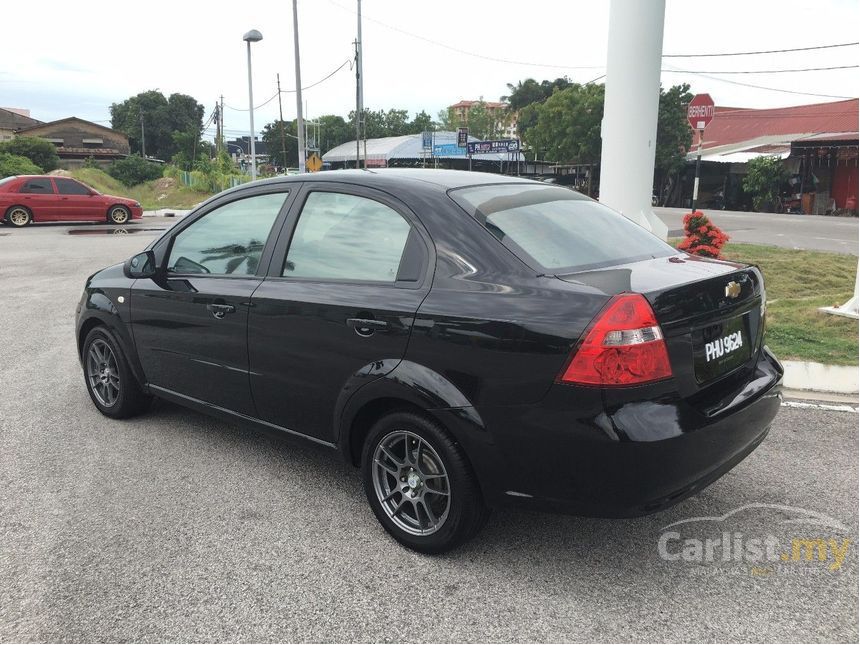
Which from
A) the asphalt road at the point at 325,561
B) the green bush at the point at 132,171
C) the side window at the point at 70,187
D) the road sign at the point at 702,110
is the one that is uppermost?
the road sign at the point at 702,110

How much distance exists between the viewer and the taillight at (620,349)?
248 centimetres

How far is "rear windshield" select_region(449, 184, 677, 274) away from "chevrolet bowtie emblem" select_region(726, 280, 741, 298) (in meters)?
0.44

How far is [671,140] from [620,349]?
44220 millimetres

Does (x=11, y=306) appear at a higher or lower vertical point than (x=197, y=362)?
lower

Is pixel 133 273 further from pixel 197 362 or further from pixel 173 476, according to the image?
pixel 173 476

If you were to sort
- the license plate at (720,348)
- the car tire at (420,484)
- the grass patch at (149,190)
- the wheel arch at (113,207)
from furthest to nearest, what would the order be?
the grass patch at (149,190) → the wheel arch at (113,207) → the car tire at (420,484) → the license plate at (720,348)

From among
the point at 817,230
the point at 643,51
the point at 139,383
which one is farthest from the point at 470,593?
the point at 817,230

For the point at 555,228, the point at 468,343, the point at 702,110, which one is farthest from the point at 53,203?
the point at 468,343

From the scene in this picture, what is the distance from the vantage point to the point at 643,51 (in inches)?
400

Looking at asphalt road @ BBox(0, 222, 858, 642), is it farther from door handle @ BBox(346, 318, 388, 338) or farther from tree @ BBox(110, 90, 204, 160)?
tree @ BBox(110, 90, 204, 160)

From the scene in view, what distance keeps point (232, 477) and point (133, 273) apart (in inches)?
59.4

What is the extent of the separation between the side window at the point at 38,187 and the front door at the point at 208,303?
20.2 metres

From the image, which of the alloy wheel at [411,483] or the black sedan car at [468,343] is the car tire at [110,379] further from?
the alloy wheel at [411,483]

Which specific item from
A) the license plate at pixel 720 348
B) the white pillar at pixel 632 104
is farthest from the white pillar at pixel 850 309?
the license plate at pixel 720 348
